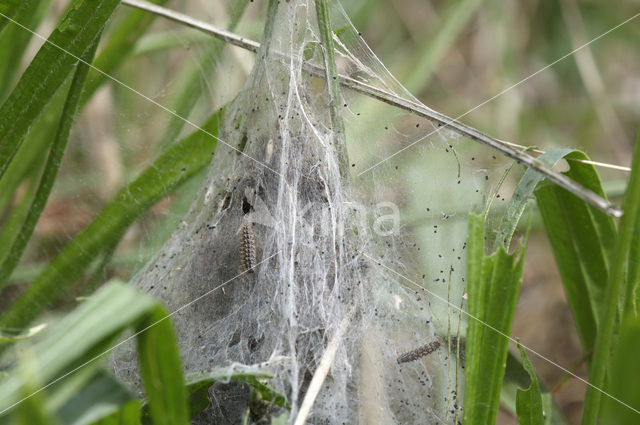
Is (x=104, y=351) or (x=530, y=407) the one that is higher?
(x=104, y=351)

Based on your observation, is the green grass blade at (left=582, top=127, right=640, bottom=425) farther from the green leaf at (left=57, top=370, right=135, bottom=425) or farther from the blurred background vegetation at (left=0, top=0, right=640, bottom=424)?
the blurred background vegetation at (left=0, top=0, right=640, bottom=424)

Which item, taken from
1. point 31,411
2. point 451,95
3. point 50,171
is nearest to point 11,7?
point 50,171

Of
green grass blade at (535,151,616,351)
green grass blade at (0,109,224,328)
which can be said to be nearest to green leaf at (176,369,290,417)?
green grass blade at (0,109,224,328)

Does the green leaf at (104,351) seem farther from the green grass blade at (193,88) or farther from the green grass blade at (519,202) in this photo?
the green grass blade at (193,88)

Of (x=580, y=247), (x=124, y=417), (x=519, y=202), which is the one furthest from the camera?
(x=580, y=247)

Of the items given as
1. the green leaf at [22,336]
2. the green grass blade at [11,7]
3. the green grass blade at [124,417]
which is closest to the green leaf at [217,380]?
the green grass blade at [124,417]

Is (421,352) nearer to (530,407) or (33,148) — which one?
(530,407)
